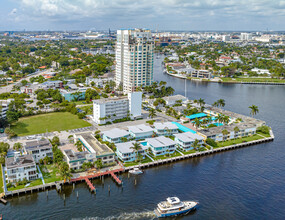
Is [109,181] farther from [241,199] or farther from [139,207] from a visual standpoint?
[241,199]

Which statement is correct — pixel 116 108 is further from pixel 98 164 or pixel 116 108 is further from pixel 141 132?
pixel 98 164

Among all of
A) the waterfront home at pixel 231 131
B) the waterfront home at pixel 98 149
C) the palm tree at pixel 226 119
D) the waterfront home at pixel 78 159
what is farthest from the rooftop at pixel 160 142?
the palm tree at pixel 226 119

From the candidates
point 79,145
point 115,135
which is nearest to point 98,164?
point 79,145

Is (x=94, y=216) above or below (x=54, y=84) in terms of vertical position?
below

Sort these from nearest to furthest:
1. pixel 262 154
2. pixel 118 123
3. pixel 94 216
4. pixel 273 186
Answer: pixel 94 216 < pixel 273 186 < pixel 262 154 < pixel 118 123

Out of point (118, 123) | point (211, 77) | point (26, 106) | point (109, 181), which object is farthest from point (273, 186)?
point (211, 77)

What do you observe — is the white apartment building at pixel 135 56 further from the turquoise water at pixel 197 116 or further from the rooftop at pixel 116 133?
the rooftop at pixel 116 133

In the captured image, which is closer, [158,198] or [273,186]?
[158,198]
